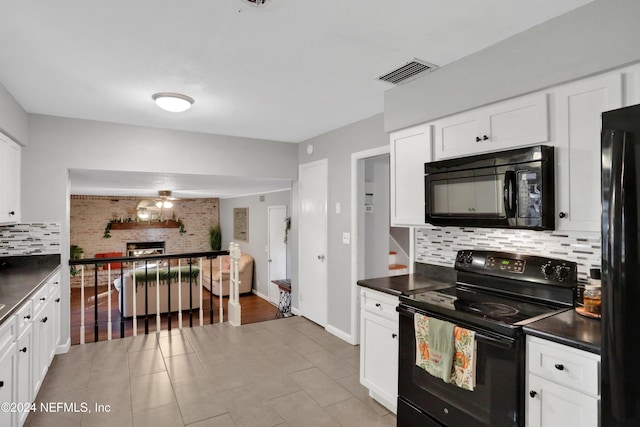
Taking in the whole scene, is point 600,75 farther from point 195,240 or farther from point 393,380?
point 195,240

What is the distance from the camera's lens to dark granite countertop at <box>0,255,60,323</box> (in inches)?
85.4

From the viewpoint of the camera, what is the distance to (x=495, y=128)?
212 cm

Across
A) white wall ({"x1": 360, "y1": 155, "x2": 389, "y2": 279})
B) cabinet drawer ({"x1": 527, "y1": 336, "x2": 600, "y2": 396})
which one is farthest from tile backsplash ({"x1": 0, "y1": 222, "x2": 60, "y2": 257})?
cabinet drawer ({"x1": 527, "y1": 336, "x2": 600, "y2": 396})

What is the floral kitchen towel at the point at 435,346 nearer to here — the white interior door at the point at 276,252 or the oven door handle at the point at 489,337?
the oven door handle at the point at 489,337

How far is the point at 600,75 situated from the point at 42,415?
395 centimetres

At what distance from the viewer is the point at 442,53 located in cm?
224

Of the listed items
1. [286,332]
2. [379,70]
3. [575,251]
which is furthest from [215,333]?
[575,251]

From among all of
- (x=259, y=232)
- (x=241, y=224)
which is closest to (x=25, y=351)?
(x=259, y=232)

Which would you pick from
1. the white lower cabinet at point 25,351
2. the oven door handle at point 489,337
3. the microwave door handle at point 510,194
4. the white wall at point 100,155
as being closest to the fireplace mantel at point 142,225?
the white wall at point 100,155

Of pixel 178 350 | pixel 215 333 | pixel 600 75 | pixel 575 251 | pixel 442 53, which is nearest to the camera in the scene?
pixel 600 75

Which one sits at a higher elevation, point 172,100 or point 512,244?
point 172,100

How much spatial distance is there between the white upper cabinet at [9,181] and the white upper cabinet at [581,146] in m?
3.86

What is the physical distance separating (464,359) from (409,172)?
4.50 feet

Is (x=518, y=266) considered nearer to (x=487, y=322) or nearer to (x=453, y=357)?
(x=487, y=322)
